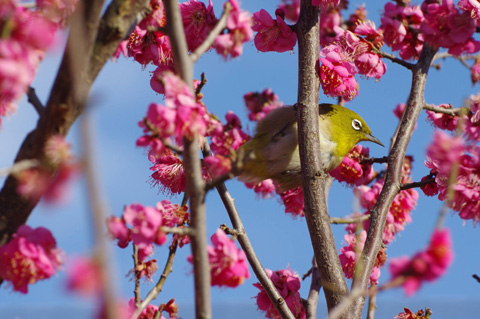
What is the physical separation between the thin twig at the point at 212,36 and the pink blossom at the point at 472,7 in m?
1.56

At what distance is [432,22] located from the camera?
3.02 metres

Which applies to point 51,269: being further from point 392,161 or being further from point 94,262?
point 392,161

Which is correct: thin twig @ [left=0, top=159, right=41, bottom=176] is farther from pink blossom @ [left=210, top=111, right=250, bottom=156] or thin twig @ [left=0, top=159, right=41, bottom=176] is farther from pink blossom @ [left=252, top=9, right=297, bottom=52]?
pink blossom @ [left=210, top=111, right=250, bottom=156]

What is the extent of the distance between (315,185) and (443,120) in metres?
1.46

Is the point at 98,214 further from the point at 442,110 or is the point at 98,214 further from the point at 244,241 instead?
the point at 442,110

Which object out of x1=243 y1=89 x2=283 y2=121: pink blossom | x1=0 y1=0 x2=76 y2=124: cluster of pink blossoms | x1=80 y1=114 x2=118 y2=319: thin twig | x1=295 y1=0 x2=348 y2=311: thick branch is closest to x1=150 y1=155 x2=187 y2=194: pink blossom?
x1=295 y1=0 x2=348 y2=311: thick branch

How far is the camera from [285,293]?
388cm

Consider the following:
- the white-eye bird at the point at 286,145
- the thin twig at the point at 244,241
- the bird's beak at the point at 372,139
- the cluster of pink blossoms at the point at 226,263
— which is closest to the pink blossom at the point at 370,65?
the white-eye bird at the point at 286,145

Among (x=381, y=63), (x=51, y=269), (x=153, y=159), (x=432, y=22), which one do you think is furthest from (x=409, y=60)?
(x=51, y=269)

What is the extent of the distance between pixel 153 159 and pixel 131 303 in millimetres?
909

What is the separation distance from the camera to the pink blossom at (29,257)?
202 centimetres

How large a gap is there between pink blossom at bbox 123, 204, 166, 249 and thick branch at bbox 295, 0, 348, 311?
1.48 metres

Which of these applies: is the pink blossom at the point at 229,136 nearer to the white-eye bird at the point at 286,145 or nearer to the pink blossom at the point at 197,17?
the white-eye bird at the point at 286,145

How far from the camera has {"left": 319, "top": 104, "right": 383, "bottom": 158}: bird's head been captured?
4453 mm
